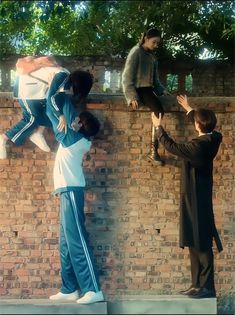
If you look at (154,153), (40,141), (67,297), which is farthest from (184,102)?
(67,297)

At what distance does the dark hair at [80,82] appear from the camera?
736cm

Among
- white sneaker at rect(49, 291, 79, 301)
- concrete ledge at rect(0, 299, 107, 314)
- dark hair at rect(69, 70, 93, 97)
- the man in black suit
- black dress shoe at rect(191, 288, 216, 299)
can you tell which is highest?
dark hair at rect(69, 70, 93, 97)

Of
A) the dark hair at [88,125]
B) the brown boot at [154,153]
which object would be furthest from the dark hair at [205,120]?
the dark hair at [88,125]

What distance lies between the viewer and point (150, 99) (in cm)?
753

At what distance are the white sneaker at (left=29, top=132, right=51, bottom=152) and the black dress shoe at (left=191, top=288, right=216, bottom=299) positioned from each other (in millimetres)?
2317

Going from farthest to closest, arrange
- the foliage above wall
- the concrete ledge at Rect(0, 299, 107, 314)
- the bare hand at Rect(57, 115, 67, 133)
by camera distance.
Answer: the foliage above wall
the bare hand at Rect(57, 115, 67, 133)
the concrete ledge at Rect(0, 299, 107, 314)

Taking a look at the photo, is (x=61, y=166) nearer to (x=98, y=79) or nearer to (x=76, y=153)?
(x=76, y=153)

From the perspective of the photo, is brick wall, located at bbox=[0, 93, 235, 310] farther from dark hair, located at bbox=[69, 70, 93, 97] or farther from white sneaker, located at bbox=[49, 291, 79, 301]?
white sneaker, located at bbox=[49, 291, 79, 301]

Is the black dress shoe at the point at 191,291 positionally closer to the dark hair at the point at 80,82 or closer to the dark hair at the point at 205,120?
the dark hair at the point at 205,120

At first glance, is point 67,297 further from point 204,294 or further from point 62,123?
point 62,123

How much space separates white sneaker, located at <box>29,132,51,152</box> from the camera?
295 inches

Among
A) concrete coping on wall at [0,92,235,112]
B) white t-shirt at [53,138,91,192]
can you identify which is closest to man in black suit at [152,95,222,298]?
concrete coping on wall at [0,92,235,112]

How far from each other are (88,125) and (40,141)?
670 millimetres

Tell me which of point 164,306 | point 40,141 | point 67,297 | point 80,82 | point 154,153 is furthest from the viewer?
point 154,153
